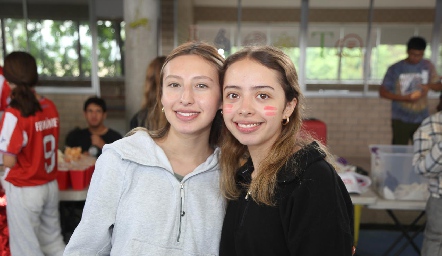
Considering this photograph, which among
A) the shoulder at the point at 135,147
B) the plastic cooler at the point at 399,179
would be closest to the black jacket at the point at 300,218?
the shoulder at the point at 135,147

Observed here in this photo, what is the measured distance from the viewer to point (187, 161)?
1.70m

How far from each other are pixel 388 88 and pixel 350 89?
247cm

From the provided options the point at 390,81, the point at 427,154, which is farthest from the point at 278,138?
the point at 390,81

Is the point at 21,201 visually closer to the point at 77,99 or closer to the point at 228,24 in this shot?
the point at 77,99

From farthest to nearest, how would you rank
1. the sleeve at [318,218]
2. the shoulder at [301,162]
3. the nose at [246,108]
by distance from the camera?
the nose at [246,108]
the shoulder at [301,162]
the sleeve at [318,218]

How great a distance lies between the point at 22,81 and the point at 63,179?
0.87 m

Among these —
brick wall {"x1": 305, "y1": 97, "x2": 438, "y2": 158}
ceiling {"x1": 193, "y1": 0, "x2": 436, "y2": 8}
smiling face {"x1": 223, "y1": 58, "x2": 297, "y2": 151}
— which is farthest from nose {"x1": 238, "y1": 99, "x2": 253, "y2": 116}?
ceiling {"x1": 193, "y1": 0, "x2": 436, "y2": 8}

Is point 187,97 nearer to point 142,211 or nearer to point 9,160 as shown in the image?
point 142,211

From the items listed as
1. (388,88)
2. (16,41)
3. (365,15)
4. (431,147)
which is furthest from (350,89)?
(16,41)

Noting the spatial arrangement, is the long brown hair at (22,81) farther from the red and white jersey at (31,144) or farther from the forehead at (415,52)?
the forehead at (415,52)

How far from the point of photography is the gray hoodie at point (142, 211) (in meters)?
1.49

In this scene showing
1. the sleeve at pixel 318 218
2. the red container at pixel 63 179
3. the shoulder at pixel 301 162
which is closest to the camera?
the sleeve at pixel 318 218

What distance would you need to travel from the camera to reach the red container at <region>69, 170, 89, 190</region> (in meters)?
3.46

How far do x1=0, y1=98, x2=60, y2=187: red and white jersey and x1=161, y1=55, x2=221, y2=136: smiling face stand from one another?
193cm
